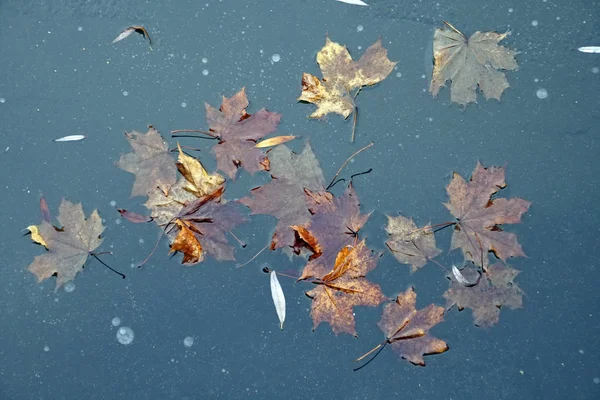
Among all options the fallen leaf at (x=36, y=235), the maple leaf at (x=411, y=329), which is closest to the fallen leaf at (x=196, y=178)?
the fallen leaf at (x=36, y=235)

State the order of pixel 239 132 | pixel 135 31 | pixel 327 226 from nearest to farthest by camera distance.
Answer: pixel 327 226
pixel 239 132
pixel 135 31

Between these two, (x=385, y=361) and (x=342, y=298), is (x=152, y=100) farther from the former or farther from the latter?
(x=385, y=361)

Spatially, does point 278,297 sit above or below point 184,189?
below

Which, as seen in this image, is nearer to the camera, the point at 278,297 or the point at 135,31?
the point at 278,297

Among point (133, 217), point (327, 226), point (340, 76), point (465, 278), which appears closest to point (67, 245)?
point (133, 217)

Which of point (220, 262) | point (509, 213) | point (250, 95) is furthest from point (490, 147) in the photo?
point (220, 262)

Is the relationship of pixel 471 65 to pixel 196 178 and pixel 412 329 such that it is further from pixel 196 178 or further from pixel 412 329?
pixel 196 178

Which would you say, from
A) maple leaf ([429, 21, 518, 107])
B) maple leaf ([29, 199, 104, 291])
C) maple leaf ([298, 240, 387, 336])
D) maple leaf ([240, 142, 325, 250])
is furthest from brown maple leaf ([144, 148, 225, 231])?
maple leaf ([429, 21, 518, 107])

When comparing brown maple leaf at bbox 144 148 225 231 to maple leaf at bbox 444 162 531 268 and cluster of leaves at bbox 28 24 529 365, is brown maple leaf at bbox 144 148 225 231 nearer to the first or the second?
cluster of leaves at bbox 28 24 529 365
